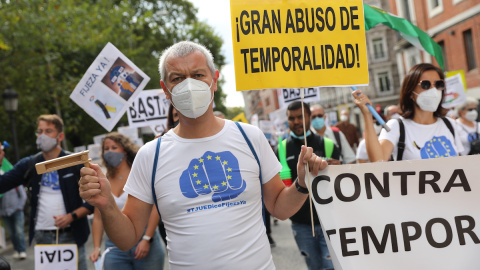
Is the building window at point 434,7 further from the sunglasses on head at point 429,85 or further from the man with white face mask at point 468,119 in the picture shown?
the sunglasses on head at point 429,85

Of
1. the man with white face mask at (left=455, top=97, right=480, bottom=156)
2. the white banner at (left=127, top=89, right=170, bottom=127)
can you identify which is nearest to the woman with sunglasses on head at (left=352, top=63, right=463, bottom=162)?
the man with white face mask at (left=455, top=97, right=480, bottom=156)

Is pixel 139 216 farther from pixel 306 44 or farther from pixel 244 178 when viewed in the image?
pixel 306 44

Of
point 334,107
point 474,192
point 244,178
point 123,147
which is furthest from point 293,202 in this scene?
point 334,107

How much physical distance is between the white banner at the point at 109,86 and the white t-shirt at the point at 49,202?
940 mm

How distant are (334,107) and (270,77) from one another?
2402 inches

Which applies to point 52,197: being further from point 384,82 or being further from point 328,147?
point 384,82

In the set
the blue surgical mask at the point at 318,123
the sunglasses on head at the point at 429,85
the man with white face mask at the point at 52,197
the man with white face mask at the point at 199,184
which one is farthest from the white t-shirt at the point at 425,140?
the blue surgical mask at the point at 318,123

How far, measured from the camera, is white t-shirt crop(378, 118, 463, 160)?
3.66m

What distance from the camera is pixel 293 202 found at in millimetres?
2619

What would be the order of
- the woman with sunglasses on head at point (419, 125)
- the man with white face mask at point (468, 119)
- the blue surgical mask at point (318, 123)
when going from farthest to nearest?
the man with white face mask at point (468, 119), the blue surgical mask at point (318, 123), the woman with sunglasses on head at point (419, 125)

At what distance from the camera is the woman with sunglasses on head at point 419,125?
12.0 feet

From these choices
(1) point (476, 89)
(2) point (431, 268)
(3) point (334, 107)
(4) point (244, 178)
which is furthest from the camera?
(3) point (334, 107)

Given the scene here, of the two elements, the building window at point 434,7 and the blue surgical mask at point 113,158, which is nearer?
the blue surgical mask at point 113,158

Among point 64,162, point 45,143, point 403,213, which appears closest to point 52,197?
point 45,143
